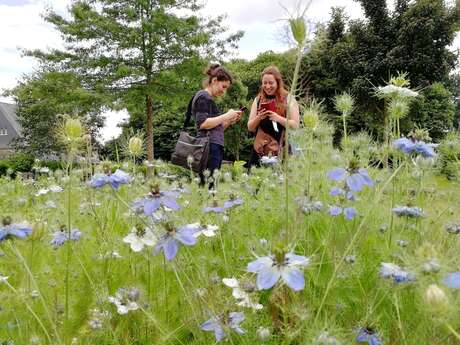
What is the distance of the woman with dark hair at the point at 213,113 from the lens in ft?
13.8

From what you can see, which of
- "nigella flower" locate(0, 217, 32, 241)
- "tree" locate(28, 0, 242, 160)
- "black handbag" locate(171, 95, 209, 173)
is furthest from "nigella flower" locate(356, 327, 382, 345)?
"tree" locate(28, 0, 242, 160)

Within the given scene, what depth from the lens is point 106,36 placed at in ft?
51.0

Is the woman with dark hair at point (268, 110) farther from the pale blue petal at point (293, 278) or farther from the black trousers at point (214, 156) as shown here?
the pale blue petal at point (293, 278)

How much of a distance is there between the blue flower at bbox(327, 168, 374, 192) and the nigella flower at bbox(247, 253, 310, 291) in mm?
416

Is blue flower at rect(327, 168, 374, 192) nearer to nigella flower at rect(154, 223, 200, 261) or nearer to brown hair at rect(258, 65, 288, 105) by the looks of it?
nigella flower at rect(154, 223, 200, 261)

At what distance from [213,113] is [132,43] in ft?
39.8

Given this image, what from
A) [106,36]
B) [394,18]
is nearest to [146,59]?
[106,36]

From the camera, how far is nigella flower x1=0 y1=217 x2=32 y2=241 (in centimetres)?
119

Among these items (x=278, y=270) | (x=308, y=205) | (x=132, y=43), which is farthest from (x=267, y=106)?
(x=132, y=43)

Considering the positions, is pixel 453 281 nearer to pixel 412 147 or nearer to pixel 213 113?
pixel 412 147

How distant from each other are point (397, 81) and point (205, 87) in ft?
9.16

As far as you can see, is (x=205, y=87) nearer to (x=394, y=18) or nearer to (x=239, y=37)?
(x=239, y=37)

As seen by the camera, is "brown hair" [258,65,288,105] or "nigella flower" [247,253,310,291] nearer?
"nigella flower" [247,253,310,291]

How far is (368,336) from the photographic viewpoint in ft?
3.82
